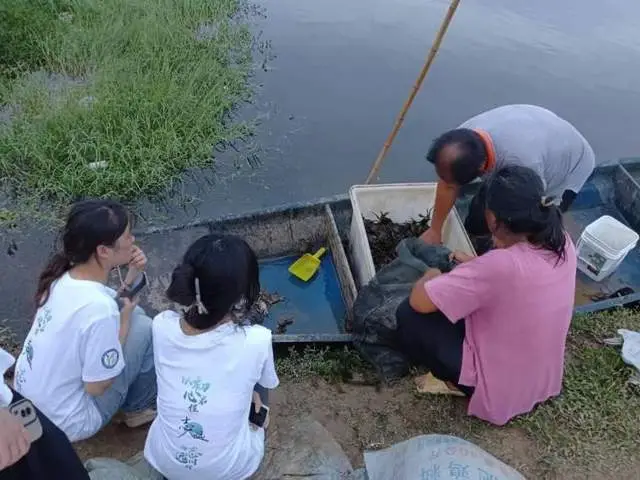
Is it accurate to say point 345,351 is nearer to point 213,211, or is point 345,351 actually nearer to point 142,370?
point 142,370

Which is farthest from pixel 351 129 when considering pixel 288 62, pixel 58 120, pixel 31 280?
pixel 31 280

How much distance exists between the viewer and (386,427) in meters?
2.51

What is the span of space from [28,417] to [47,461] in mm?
169

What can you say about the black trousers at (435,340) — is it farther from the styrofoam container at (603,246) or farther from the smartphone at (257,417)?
the styrofoam container at (603,246)

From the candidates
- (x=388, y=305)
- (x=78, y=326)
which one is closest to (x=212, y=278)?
(x=78, y=326)

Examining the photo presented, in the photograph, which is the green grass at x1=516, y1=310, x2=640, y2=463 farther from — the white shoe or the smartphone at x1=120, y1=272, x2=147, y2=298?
the smartphone at x1=120, y1=272, x2=147, y2=298

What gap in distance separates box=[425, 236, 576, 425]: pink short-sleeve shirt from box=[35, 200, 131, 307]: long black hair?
1.11 meters

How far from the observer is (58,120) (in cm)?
420

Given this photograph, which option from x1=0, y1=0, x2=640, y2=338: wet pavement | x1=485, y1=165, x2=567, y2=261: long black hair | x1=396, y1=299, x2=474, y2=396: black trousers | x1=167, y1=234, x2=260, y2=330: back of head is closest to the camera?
x1=167, y1=234, x2=260, y2=330: back of head

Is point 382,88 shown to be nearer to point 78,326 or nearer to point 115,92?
point 115,92

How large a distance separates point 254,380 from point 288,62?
4.42 m

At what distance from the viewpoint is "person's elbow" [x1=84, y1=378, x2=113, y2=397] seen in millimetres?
1882

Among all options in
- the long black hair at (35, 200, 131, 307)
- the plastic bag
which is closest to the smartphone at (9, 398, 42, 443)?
the long black hair at (35, 200, 131, 307)

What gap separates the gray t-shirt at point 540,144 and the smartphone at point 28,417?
2081mm
